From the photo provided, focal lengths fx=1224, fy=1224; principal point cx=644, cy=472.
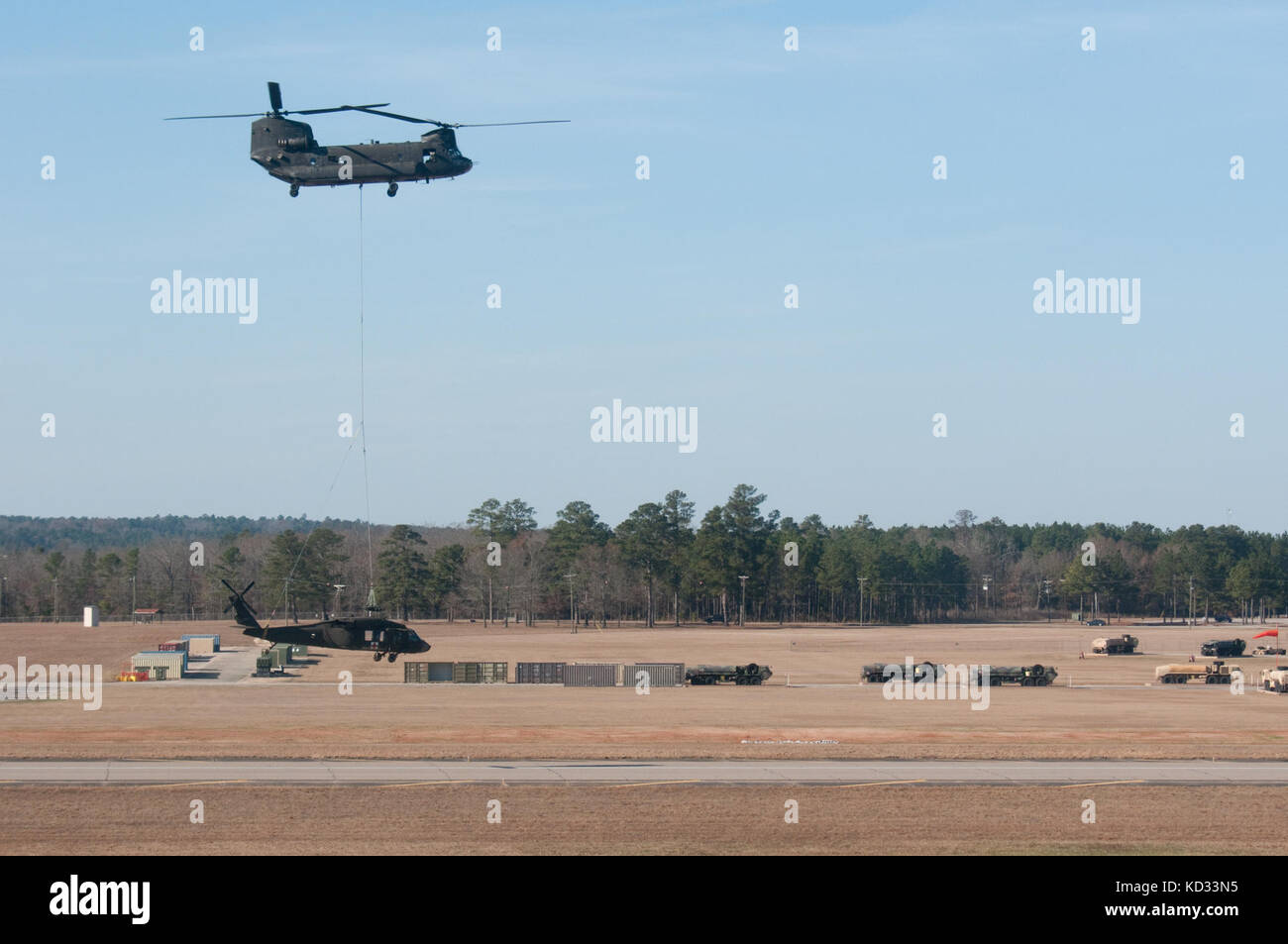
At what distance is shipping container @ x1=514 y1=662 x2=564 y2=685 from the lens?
88.4 m

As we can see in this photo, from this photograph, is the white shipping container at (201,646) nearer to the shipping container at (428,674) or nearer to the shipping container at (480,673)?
the shipping container at (428,674)

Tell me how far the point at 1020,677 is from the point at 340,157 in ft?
217

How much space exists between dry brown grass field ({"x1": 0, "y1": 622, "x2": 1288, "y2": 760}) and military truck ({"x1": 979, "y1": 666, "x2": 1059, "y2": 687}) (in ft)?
3.96

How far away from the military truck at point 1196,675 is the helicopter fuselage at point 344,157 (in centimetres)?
7216

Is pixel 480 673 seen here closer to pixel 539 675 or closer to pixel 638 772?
pixel 539 675

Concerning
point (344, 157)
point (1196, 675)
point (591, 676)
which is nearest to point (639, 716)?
point (591, 676)

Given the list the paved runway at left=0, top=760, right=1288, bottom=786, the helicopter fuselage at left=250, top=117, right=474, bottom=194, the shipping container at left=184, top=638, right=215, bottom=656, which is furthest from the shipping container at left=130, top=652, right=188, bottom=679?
the helicopter fuselage at left=250, top=117, right=474, bottom=194

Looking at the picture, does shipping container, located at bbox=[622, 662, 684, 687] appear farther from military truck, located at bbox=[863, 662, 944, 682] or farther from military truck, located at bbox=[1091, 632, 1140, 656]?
military truck, located at bbox=[1091, 632, 1140, 656]

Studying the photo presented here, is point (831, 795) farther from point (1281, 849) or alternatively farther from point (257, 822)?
point (257, 822)
